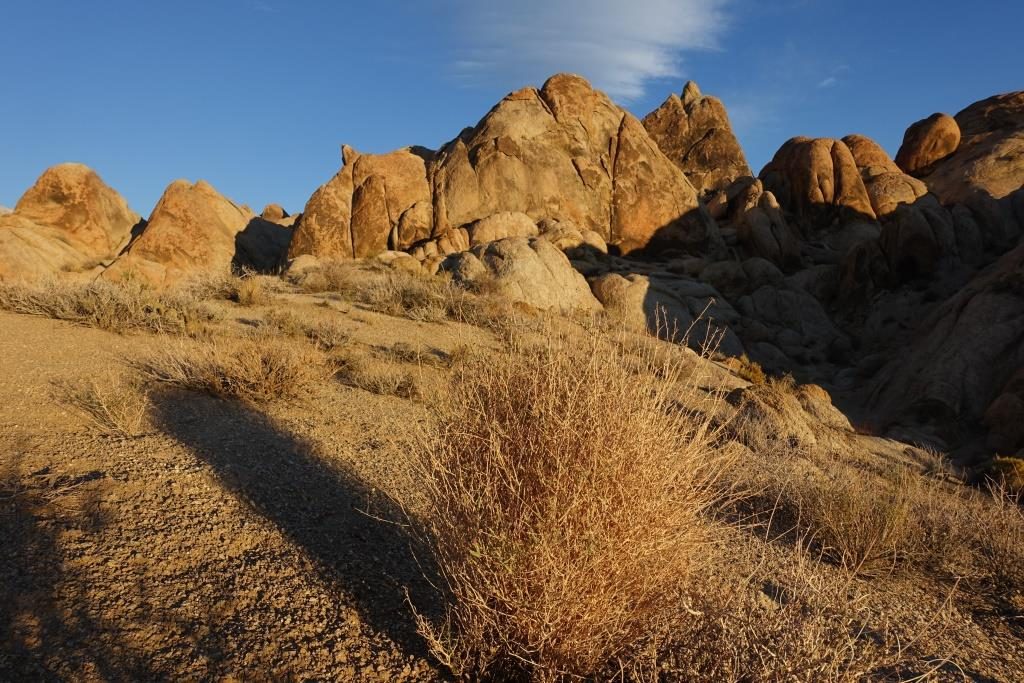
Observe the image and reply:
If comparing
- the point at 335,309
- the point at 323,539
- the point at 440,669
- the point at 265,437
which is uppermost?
the point at 335,309

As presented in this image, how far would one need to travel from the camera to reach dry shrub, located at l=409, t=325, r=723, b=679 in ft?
7.89

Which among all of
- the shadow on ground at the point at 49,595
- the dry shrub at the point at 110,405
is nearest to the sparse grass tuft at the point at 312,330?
the dry shrub at the point at 110,405

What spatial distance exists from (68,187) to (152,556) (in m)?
21.8

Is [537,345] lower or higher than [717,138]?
lower

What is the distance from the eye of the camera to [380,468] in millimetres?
4988

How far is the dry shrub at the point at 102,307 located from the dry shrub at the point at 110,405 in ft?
8.64

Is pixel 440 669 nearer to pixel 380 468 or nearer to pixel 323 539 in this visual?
pixel 323 539

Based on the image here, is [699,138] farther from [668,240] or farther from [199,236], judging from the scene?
[199,236]

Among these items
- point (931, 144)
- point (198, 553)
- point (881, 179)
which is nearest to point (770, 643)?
point (198, 553)

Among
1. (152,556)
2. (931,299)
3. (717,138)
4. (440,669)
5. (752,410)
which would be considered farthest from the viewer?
(717,138)

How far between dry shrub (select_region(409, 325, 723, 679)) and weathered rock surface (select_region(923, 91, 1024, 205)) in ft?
90.0

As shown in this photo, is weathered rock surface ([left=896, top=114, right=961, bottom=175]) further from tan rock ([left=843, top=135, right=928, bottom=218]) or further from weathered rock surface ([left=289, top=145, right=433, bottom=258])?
weathered rock surface ([left=289, top=145, right=433, bottom=258])

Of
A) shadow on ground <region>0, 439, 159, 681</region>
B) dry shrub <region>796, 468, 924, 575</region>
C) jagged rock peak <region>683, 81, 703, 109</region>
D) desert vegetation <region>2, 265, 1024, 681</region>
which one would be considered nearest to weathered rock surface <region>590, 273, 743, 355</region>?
dry shrub <region>796, 468, 924, 575</region>

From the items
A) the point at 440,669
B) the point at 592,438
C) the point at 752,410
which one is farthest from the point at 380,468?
the point at 752,410
